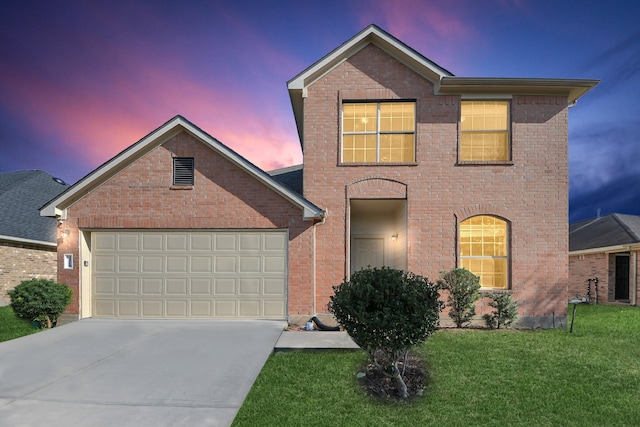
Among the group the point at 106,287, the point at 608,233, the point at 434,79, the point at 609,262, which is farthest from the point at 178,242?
the point at 608,233

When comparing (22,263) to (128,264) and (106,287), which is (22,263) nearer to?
(106,287)

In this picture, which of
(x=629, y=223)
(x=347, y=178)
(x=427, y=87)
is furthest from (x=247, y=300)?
(x=629, y=223)

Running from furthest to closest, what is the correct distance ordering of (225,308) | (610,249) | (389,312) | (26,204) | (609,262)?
(26,204) < (609,262) < (610,249) < (225,308) < (389,312)

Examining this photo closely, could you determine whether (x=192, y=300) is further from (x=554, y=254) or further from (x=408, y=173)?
(x=554, y=254)

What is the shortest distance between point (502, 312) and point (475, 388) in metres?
4.78

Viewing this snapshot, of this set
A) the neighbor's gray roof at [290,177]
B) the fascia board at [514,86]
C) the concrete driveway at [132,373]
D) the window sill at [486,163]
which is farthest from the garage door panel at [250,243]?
the fascia board at [514,86]

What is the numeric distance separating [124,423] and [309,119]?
829cm

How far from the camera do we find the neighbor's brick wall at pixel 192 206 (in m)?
9.46

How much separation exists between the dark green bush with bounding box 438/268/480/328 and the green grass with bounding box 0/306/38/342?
1074 cm

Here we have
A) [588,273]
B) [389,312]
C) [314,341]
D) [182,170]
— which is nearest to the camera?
[389,312]

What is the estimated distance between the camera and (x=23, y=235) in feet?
49.8

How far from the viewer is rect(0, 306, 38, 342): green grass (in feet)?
27.8

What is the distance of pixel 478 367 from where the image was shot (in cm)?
607

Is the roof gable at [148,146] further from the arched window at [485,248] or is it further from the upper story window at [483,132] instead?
the upper story window at [483,132]
